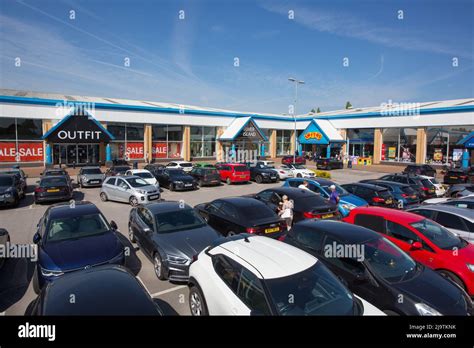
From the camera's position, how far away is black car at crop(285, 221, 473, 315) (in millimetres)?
4809

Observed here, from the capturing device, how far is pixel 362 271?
5.33 m

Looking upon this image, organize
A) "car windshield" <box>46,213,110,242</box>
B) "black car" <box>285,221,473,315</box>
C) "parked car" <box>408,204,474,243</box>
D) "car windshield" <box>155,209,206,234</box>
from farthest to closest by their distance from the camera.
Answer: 1. "parked car" <box>408,204,474,243</box>
2. "car windshield" <box>155,209,206,234</box>
3. "car windshield" <box>46,213,110,242</box>
4. "black car" <box>285,221,473,315</box>

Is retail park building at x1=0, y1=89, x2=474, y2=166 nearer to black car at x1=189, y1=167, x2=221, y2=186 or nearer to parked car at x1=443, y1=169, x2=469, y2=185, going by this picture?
parked car at x1=443, y1=169, x2=469, y2=185

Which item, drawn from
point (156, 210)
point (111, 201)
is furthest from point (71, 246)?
point (111, 201)

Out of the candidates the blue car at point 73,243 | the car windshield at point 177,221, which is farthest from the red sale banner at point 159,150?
the car windshield at point 177,221

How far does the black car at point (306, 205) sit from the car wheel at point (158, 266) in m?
4.90

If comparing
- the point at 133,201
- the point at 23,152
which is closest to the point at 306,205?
the point at 133,201

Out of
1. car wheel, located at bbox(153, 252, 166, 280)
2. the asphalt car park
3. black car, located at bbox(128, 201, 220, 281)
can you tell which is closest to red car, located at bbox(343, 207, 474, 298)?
black car, located at bbox(128, 201, 220, 281)

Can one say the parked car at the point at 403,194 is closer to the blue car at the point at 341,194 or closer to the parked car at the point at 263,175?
the blue car at the point at 341,194

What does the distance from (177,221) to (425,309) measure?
5.63 m

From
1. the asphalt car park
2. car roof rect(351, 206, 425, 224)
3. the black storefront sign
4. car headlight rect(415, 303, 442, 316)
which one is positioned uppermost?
the black storefront sign

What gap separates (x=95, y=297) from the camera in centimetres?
383

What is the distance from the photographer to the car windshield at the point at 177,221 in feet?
25.7
